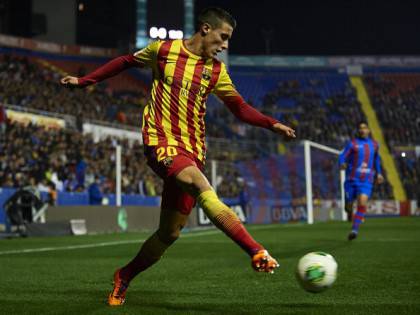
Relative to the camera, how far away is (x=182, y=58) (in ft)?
Result: 18.0

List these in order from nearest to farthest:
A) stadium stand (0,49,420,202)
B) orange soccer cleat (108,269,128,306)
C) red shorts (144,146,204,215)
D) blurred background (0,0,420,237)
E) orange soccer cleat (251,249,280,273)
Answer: orange soccer cleat (251,249,280,273) → red shorts (144,146,204,215) → orange soccer cleat (108,269,128,306) → blurred background (0,0,420,237) → stadium stand (0,49,420,202)

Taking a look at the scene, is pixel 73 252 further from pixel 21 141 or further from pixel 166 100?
pixel 21 141

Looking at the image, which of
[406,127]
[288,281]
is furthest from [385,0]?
[288,281]

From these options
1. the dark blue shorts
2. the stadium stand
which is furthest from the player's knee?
the stadium stand

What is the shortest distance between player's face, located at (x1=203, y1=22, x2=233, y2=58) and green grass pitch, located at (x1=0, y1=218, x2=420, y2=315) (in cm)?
190

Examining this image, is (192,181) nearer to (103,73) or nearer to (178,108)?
(178,108)

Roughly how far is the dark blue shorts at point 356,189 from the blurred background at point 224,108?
320 inches

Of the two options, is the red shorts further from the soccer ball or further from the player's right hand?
the soccer ball

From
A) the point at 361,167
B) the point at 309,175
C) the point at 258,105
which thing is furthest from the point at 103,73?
the point at 258,105

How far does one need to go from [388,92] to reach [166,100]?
4673 cm

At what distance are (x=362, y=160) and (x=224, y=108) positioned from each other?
98.8 ft

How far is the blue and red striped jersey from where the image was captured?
45.7 feet

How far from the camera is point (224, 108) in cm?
4388

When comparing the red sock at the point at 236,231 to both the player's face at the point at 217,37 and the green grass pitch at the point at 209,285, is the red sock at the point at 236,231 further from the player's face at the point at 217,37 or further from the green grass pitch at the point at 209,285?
the player's face at the point at 217,37
